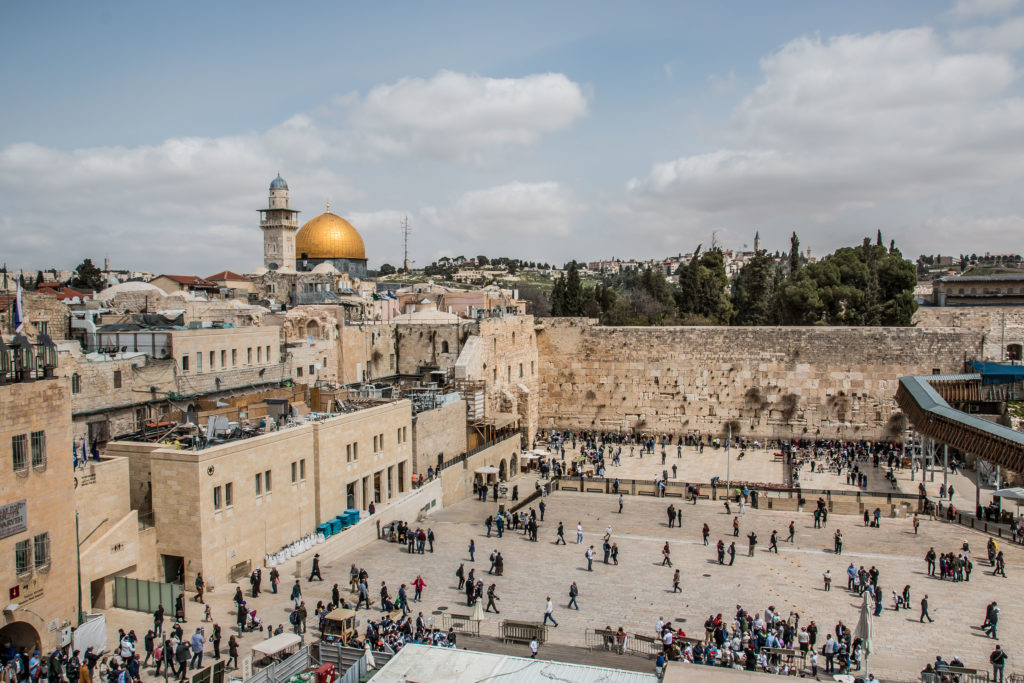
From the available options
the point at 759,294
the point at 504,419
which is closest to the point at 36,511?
the point at 504,419

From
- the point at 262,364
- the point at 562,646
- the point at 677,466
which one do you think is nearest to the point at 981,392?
the point at 677,466

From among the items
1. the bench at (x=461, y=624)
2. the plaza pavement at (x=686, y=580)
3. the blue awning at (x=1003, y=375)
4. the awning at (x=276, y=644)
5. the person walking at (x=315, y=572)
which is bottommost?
the plaza pavement at (x=686, y=580)

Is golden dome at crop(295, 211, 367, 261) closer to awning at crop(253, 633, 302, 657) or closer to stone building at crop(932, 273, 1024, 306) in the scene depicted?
stone building at crop(932, 273, 1024, 306)

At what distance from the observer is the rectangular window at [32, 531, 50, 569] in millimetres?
14812

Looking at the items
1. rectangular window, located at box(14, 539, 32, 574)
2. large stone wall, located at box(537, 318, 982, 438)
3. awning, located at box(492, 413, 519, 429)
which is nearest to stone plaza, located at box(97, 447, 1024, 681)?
rectangular window, located at box(14, 539, 32, 574)

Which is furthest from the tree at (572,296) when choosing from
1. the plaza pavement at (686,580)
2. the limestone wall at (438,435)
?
the plaza pavement at (686,580)

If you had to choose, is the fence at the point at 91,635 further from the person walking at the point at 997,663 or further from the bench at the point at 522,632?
the person walking at the point at 997,663

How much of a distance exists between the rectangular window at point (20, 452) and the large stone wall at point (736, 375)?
29.4 metres

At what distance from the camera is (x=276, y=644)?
45.9 ft

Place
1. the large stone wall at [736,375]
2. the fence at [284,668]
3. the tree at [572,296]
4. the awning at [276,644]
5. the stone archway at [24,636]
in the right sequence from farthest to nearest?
the tree at [572,296], the large stone wall at [736,375], the stone archway at [24,636], the awning at [276,644], the fence at [284,668]

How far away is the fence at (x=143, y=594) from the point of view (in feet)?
53.6

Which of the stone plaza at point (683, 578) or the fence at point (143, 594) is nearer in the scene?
the fence at point (143, 594)

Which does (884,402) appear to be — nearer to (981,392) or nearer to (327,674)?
(981,392)

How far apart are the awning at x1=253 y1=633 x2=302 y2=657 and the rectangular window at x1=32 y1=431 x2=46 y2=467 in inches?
208
